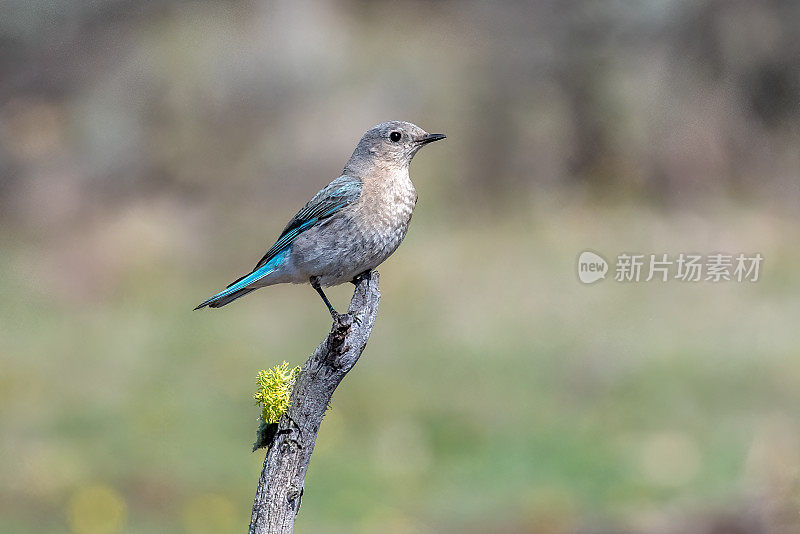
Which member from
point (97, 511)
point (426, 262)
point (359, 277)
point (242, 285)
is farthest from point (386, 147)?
point (426, 262)

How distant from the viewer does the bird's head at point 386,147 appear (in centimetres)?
516

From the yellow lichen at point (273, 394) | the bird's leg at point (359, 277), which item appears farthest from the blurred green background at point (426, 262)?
the yellow lichen at point (273, 394)

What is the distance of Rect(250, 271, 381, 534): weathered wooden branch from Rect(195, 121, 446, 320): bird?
2.32 feet

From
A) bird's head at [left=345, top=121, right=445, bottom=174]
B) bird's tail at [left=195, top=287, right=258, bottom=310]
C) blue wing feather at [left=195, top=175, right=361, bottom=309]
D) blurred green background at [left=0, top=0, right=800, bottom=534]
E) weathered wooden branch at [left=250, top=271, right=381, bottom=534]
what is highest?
blurred green background at [left=0, top=0, right=800, bottom=534]

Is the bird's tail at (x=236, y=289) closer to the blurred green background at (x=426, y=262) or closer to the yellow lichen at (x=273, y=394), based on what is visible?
the yellow lichen at (x=273, y=394)

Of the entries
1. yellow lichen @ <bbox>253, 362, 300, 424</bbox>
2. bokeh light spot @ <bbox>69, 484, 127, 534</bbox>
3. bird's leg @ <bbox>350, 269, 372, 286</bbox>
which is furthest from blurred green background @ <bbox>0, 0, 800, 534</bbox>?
yellow lichen @ <bbox>253, 362, 300, 424</bbox>

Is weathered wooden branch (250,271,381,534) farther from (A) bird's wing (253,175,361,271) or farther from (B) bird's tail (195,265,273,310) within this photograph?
(A) bird's wing (253,175,361,271)

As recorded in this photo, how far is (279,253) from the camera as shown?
198 inches

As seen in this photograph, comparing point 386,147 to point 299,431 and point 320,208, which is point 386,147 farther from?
point 299,431

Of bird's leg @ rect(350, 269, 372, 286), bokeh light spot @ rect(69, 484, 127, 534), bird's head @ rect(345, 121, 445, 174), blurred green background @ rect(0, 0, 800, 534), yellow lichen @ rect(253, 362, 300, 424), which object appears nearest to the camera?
yellow lichen @ rect(253, 362, 300, 424)

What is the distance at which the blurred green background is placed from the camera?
8.68 m

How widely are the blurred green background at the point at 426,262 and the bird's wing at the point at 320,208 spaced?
3.67 meters

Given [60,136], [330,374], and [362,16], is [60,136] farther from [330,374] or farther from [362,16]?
[330,374]

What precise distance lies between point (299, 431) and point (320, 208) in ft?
4.16
